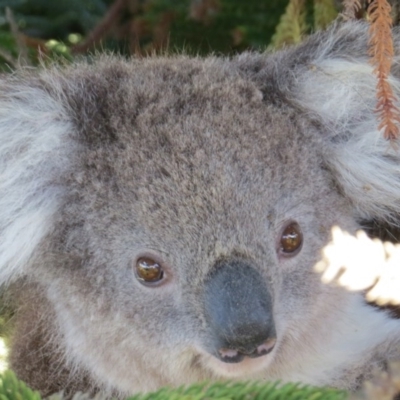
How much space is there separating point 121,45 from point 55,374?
1886mm

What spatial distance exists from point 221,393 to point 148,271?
607 mm

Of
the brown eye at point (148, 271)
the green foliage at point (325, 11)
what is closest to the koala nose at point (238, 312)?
the brown eye at point (148, 271)

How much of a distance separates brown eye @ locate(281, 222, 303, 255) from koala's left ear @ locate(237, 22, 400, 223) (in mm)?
268

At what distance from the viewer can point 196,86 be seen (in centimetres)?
229

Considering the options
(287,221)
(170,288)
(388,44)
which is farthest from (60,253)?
(388,44)

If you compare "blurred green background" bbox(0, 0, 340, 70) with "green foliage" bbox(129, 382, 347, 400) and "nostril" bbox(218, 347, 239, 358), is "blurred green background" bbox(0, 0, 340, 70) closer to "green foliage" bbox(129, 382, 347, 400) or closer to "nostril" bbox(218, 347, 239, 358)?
"nostril" bbox(218, 347, 239, 358)

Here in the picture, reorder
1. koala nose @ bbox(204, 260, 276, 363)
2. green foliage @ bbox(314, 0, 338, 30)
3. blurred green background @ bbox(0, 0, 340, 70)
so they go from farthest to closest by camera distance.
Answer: blurred green background @ bbox(0, 0, 340, 70), green foliage @ bbox(314, 0, 338, 30), koala nose @ bbox(204, 260, 276, 363)

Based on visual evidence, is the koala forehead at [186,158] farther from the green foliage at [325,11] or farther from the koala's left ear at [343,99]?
the green foliage at [325,11]

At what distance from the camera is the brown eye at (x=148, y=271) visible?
2.15m

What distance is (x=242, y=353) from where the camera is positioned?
1982 mm

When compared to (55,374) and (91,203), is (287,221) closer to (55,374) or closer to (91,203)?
(91,203)

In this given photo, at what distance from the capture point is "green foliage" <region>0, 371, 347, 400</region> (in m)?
1.58

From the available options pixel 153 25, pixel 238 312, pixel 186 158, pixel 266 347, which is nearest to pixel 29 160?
pixel 186 158

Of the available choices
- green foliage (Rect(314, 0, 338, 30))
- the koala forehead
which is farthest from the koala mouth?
green foliage (Rect(314, 0, 338, 30))
